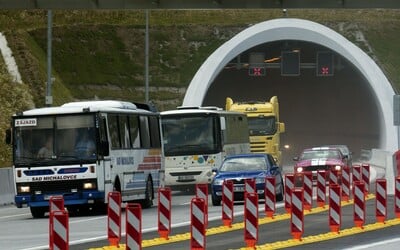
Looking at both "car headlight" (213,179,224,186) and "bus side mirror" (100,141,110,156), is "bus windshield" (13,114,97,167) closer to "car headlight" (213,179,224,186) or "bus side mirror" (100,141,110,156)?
"bus side mirror" (100,141,110,156)

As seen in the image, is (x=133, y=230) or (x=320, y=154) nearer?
(x=133, y=230)

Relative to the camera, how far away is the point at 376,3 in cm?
3938

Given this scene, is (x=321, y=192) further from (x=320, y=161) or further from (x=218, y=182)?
(x=320, y=161)

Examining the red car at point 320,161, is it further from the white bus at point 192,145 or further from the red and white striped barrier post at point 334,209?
the red and white striped barrier post at point 334,209

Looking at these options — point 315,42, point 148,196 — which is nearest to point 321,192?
point 148,196

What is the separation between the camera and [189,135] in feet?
145

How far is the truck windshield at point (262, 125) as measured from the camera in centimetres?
5809

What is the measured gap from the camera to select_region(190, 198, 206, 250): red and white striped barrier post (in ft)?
61.3

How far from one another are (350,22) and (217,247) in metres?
61.7

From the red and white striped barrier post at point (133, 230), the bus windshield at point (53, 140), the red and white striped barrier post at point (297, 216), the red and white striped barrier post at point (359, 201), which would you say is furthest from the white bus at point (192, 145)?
the red and white striped barrier post at point (133, 230)

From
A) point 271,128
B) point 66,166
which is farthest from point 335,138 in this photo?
point 66,166

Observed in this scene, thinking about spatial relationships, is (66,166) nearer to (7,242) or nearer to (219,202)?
(219,202)

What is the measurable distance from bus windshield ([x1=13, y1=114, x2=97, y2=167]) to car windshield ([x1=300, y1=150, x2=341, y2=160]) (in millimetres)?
18082

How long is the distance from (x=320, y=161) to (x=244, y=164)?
478 inches
